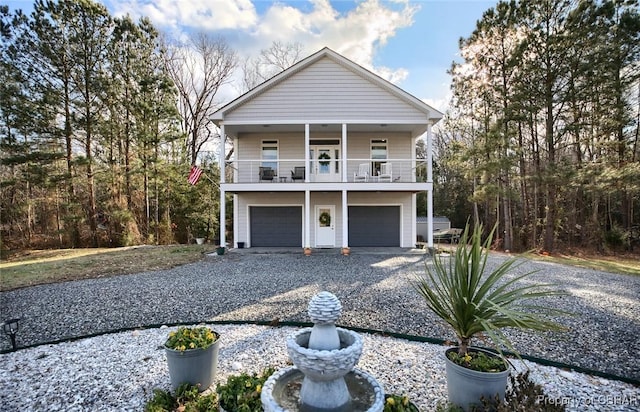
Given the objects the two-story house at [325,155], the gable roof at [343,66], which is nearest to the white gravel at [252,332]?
the two-story house at [325,155]

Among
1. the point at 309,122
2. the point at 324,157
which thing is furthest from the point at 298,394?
the point at 324,157

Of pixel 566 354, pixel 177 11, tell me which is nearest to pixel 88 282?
pixel 566 354

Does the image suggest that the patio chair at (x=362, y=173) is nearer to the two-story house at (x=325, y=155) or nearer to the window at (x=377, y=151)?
the two-story house at (x=325, y=155)

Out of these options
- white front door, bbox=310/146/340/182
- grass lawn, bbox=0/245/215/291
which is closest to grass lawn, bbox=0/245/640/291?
grass lawn, bbox=0/245/215/291

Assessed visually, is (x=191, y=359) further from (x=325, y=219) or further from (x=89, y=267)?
(x=325, y=219)

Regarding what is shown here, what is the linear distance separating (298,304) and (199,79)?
819 inches

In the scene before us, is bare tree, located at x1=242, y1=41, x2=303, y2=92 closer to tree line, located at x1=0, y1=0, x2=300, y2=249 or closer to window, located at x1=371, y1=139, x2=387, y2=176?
tree line, located at x1=0, y1=0, x2=300, y2=249

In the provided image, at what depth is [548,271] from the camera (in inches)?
353

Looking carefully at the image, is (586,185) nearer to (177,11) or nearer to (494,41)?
(494,41)

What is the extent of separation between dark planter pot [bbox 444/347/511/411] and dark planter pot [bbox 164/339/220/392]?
7.28 ft

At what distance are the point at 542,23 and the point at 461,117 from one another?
18.7 feet

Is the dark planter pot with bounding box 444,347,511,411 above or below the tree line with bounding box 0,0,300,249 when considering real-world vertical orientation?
below

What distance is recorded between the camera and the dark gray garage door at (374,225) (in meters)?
12.6

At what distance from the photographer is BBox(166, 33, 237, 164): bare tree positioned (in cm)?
A: 2069
